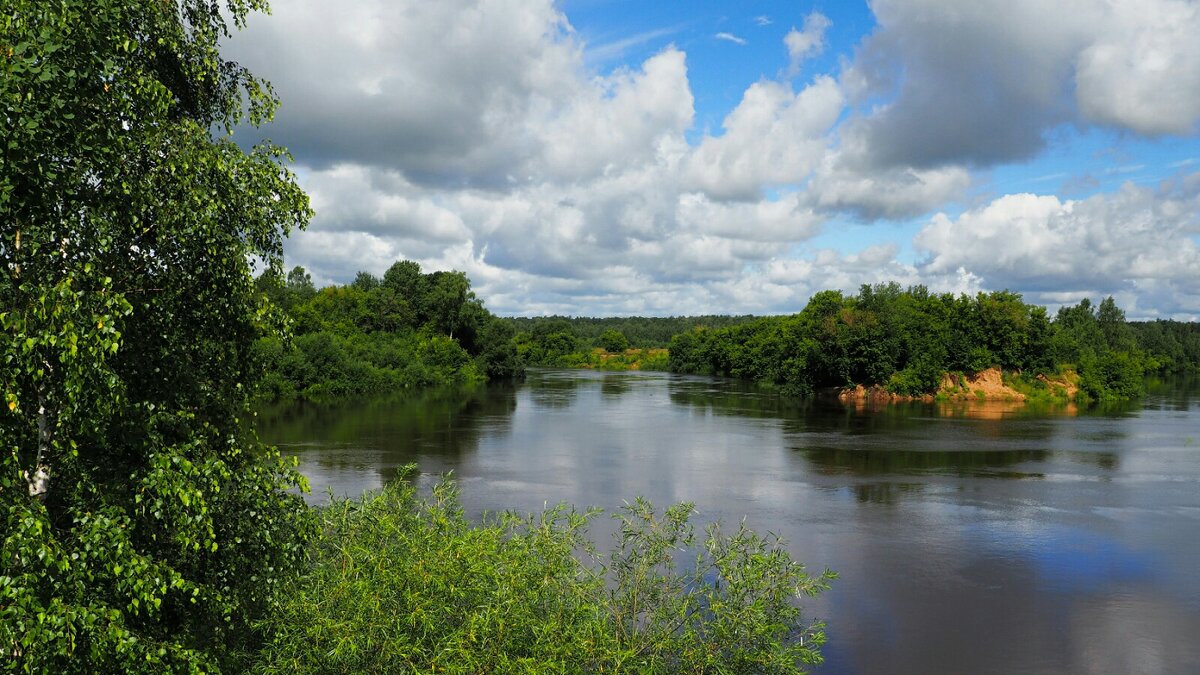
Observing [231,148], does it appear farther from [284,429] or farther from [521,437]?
[284,429]

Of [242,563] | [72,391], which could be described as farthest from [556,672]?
[72,391]

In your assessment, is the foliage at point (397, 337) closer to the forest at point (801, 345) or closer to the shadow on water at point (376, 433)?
the forest at point (801, 345)

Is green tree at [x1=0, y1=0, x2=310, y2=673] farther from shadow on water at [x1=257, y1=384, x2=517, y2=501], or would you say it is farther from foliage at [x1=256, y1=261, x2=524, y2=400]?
foliage at [x1=256, y1=261, x2=524, y2=400]

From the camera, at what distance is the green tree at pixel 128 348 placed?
550cm

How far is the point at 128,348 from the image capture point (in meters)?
6.79

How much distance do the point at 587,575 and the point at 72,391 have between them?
22.6 feet

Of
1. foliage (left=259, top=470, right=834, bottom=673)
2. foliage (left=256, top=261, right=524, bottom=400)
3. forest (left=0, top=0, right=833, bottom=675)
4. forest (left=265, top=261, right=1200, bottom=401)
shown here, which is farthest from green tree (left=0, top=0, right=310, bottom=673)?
foliage (left=256, top=261, right=524, bottom=400)

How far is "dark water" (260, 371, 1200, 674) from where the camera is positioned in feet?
49.6

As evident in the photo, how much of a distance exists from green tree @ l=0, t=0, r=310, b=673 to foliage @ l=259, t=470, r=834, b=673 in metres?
0.94

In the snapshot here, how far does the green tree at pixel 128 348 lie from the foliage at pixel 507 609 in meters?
0.94

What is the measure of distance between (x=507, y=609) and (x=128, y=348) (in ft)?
15.3

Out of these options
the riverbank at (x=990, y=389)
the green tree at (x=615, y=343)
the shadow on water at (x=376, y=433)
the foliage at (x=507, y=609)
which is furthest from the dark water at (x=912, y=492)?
the green tree at (x=615, y=343)

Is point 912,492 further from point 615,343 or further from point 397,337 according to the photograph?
point 615,343

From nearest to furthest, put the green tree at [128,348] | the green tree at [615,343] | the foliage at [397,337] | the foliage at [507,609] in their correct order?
the green tree at [128,348]
the foliage at [507,609]
the foliage at [397,337]
the green tree at [615,343]
